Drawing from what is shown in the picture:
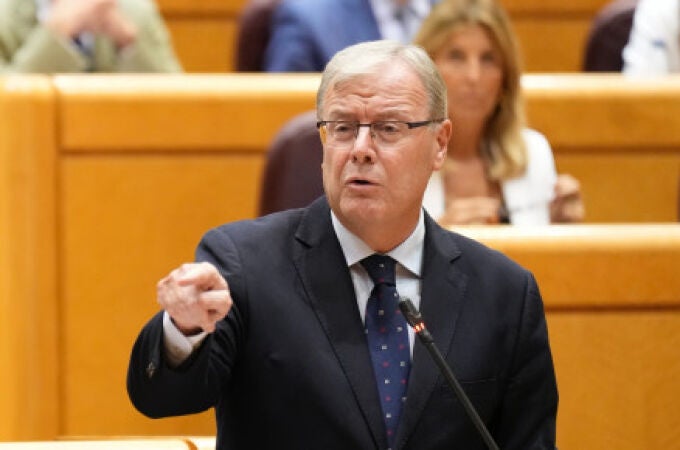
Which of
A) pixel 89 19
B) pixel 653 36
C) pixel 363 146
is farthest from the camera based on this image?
pixel 653 36

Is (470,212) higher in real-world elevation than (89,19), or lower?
lower

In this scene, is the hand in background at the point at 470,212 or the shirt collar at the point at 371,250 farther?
the hand in background at the point at 470,212

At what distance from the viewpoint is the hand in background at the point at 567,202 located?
1.25 metres

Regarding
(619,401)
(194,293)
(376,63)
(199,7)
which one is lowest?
(619,401)

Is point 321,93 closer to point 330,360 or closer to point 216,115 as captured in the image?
point 330,360

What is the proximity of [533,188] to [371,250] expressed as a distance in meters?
0.50

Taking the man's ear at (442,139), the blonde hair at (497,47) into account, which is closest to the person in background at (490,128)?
the blonde hair at (497,47)

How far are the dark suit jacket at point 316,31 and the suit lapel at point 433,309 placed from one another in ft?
2.11

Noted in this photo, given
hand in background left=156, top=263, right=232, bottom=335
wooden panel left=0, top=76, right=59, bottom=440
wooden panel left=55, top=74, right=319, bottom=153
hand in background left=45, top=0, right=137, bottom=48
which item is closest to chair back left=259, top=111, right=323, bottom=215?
wooden panel left=55, top=74, right=319, bottom=153

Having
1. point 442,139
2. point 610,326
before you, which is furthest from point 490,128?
point 442,139

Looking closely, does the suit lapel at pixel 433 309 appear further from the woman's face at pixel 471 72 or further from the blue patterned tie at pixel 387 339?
the woman's face at pixel 471 72

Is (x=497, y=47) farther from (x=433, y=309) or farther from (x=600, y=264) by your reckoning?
(x=433, y=309)

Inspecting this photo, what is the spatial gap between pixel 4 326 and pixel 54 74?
27 centimetres

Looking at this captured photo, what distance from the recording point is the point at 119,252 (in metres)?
1.23
